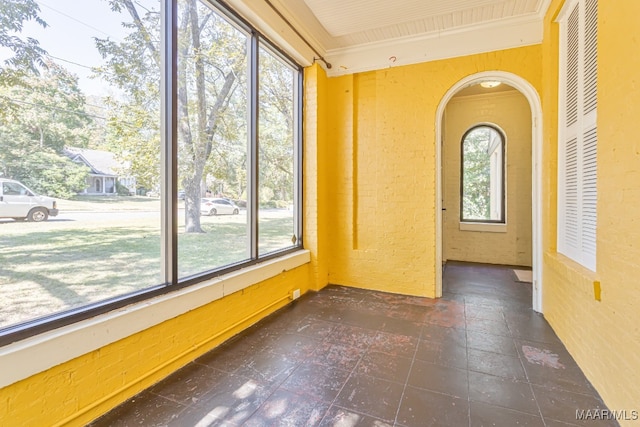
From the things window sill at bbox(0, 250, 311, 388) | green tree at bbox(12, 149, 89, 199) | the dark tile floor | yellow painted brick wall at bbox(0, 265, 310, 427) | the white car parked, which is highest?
green tree at bbox(12, 149, 89, 199)

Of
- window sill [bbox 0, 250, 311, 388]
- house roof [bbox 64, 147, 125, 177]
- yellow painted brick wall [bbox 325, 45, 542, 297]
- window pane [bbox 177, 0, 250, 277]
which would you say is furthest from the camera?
yellow painted brick wall [bbox 325, 45, 542, 297]

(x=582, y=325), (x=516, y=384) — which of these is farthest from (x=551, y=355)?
(x=516, y=384)

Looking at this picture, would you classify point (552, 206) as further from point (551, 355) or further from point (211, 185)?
point (211, 185)

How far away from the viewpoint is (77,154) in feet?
5.17

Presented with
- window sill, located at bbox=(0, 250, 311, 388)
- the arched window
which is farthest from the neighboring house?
the arched window

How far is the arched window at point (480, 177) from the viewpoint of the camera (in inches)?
211

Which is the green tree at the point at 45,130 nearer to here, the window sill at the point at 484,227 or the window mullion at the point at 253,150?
the window mullion at the point at 253,150

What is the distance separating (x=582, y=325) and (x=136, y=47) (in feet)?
11.1

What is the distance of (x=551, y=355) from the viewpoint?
7.14ft

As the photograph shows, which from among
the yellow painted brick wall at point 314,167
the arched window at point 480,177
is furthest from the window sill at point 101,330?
the arched window at point 480,177

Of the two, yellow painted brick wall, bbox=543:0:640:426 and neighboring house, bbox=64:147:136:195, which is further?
neighboring house, bbox=64:147:136:195

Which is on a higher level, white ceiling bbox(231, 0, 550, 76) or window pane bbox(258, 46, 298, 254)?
white ceiling bbox(231, 0, 550, 76)

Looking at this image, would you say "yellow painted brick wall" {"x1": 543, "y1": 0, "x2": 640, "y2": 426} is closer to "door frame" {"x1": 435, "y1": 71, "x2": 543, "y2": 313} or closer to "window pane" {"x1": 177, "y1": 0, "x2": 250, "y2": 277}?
"door frame" {"x1": 435, "y1": 71, "x2": 543, "y2": 313}

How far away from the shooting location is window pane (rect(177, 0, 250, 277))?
6.98ft
